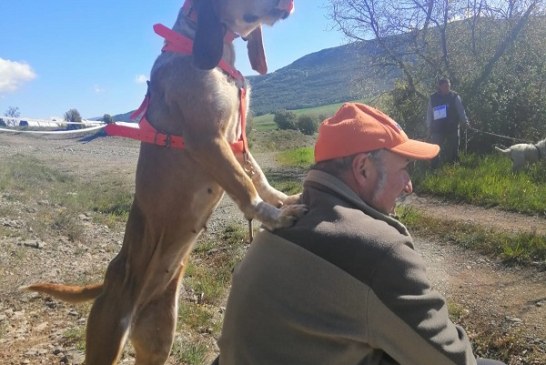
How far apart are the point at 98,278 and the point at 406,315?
464 cm

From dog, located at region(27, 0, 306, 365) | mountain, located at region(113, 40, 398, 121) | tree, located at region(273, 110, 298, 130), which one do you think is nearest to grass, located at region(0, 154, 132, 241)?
dog, located at region(27, 0, 306, 365)

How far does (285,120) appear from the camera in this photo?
4238 centimetres

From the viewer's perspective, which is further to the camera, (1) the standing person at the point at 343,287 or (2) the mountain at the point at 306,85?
(2) the mountain at the point at 306,85

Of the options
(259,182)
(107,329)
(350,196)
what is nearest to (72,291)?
(107,329)

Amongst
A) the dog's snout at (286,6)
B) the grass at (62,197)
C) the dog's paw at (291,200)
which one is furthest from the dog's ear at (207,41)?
the grass at (62,197)

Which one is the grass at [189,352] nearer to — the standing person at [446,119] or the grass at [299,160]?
the standing person at [446,119]

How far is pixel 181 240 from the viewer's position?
9.53ft

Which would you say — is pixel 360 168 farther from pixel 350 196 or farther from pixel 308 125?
pixel 308 125

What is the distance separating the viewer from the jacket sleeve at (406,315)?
1675mm

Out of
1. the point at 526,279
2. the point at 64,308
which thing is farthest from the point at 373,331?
the point at 526,279

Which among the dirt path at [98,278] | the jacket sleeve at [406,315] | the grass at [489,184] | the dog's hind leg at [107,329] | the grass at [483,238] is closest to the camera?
the jacket sleeve at [406,315]

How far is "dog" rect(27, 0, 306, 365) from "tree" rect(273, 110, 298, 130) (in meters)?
37.8

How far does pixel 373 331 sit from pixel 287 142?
30.2m

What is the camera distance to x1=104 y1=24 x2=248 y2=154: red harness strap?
9.44 feet
